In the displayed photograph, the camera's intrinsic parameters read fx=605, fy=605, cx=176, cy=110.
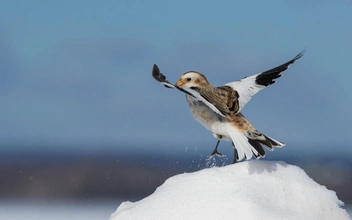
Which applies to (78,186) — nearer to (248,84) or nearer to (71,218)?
(71,218)

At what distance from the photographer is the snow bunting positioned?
21.6 feet

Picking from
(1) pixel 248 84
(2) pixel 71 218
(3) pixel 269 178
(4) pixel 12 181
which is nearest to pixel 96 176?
(4) pixel 12 181

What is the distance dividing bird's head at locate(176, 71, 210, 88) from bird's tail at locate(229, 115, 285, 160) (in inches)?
40.2

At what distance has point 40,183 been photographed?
2002cm

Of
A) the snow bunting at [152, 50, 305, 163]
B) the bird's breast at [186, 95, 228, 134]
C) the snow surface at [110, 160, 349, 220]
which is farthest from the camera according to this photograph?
the bird's breast at [186, 95, 228, 134]

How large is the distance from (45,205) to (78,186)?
17.8 ft

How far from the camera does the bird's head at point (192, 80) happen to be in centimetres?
788

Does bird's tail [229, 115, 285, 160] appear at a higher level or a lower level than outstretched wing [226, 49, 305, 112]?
lower

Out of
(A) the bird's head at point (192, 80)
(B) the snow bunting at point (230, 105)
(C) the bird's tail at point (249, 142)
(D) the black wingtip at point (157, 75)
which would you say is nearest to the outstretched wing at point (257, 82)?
(B) the snow bunting at point (230, 105)

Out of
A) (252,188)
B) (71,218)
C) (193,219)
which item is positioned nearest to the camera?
(193,219)

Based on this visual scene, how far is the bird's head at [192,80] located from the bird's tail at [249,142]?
102cm

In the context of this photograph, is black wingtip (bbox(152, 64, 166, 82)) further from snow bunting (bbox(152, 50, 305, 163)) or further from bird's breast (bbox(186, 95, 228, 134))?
bird's breast (bbox(186, 95, 228, 134))

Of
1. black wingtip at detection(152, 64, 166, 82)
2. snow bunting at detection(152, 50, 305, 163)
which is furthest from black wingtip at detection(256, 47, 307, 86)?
black wingtip at detection(152, 64, 166, 82)

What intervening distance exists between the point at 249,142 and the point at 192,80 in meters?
1.50
